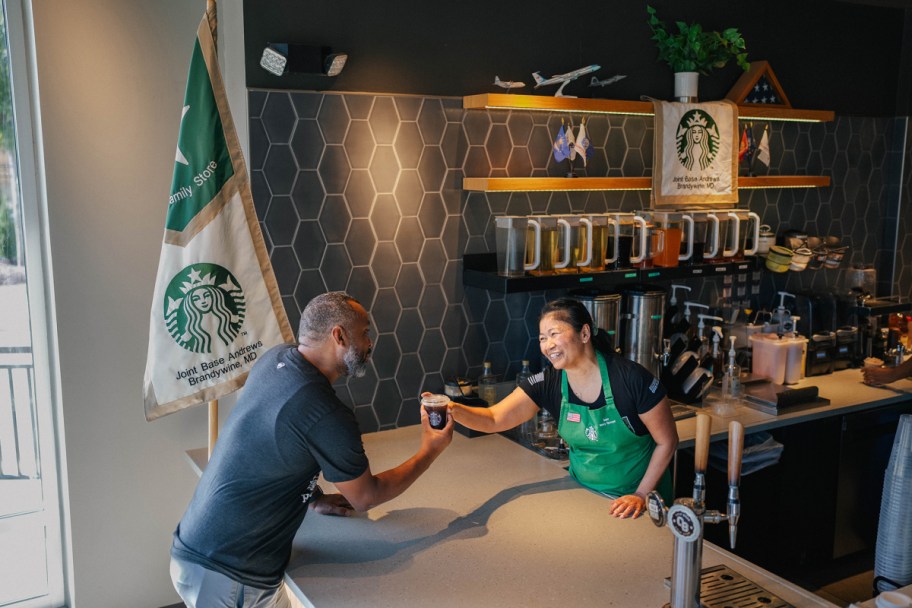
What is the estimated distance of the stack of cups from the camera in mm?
2248

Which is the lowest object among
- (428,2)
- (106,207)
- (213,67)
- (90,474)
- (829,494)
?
(829,494)

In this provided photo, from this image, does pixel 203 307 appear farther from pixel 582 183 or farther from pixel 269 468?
pixel 582 183

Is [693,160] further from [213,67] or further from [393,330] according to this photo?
[213,67]

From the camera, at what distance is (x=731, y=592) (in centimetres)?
218

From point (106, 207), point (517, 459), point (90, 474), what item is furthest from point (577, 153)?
point (90, 474)

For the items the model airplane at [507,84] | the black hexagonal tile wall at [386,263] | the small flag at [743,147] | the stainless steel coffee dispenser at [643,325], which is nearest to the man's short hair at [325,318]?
the black hexagonal tile wall at [386,263]

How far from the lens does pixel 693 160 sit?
14.0 feet

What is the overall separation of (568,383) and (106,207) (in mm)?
1836

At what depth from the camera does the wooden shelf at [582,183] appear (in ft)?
11.9

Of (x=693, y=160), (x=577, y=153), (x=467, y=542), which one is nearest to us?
(x=467, y=542)

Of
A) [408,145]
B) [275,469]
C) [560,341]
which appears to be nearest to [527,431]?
[560,341]

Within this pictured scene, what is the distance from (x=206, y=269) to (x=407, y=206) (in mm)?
946

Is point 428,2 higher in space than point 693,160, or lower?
higher

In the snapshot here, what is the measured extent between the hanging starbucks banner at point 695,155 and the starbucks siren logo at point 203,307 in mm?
2182
